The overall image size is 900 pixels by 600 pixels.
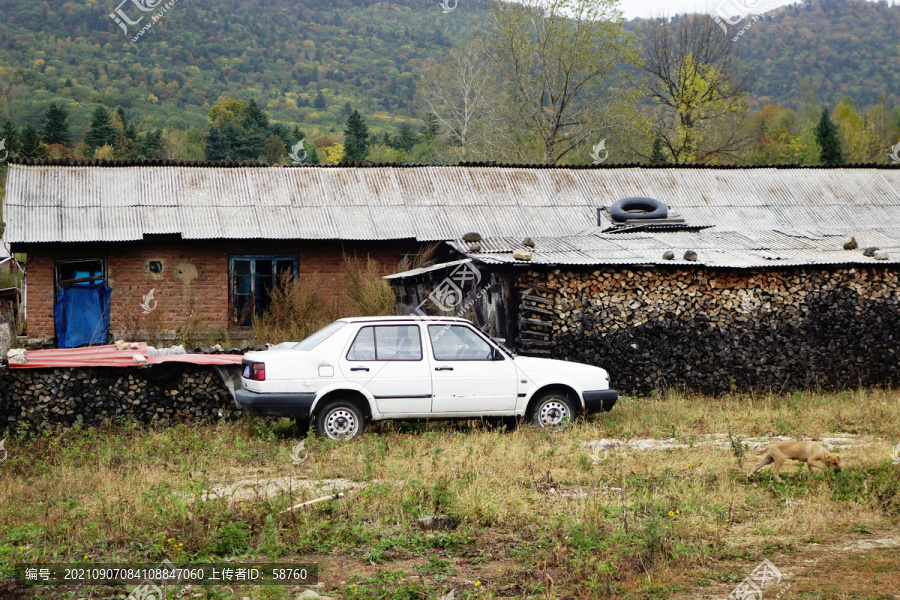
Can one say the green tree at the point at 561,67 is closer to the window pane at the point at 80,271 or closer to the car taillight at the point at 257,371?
the window pane at the point at 80,271

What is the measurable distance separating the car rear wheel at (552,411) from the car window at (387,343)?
163 centimetres

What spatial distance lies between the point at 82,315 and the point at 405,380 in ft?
38.6

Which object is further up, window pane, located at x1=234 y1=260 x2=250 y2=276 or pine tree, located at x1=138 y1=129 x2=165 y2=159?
pine tree, located at x1=138 y1=129 x2=165 y2=159

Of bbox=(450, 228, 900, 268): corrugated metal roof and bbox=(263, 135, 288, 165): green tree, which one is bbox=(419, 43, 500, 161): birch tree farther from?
bbox=(450, 228, 900, 268): corrugated metal roof

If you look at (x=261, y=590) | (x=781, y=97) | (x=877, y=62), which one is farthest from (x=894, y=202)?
(x=877, y=62)

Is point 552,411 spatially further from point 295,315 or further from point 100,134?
point 100,134

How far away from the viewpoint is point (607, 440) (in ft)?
31.7

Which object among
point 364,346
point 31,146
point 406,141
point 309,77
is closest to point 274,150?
point 406,141

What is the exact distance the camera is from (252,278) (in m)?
19.7

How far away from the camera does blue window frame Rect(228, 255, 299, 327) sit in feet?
64.0

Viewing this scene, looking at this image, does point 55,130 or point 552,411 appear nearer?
point 552,411

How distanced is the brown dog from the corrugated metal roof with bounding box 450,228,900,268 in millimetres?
5785

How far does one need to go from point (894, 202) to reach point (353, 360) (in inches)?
742

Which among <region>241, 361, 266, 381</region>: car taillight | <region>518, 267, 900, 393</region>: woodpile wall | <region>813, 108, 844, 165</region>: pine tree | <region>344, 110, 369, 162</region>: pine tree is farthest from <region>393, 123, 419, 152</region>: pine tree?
<region>241, 361, 266, 381</region>: car taillight
